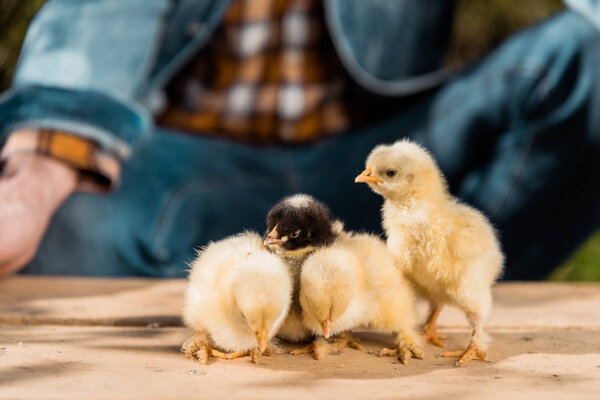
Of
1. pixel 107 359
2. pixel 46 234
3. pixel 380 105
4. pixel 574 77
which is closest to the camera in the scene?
pixel 107 359

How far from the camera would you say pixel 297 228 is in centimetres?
74

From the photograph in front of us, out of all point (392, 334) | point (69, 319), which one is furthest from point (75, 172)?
point (392, 334)

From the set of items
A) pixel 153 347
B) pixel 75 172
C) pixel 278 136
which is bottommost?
pixel 153 347

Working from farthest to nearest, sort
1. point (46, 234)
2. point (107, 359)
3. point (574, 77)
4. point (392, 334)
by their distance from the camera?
point (46, 234), point (574, 77), point (392, 334), point (107, 359)

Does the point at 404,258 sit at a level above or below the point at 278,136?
below

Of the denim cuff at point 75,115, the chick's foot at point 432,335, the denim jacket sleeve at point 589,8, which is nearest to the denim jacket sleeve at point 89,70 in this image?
the denim cuff at point 75,115

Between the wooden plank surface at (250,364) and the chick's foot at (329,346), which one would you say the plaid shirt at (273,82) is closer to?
the wooden plank surface at (250,364)

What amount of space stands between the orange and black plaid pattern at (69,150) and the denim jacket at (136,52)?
2 centimetres

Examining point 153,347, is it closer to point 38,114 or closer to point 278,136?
point 38,114

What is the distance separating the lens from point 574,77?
1.55m

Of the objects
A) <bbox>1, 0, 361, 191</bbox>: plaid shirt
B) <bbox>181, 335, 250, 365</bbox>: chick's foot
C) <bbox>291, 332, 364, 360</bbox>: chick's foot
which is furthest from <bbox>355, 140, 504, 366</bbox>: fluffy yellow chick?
<bbox>1, 0, 361, 191</bbox>: plaid shirt

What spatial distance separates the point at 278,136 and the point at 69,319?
111 centimetres

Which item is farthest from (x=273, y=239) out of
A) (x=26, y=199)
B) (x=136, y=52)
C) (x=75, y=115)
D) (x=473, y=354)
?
(x=136, y=52)

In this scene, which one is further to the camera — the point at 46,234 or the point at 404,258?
the point at 46,234
